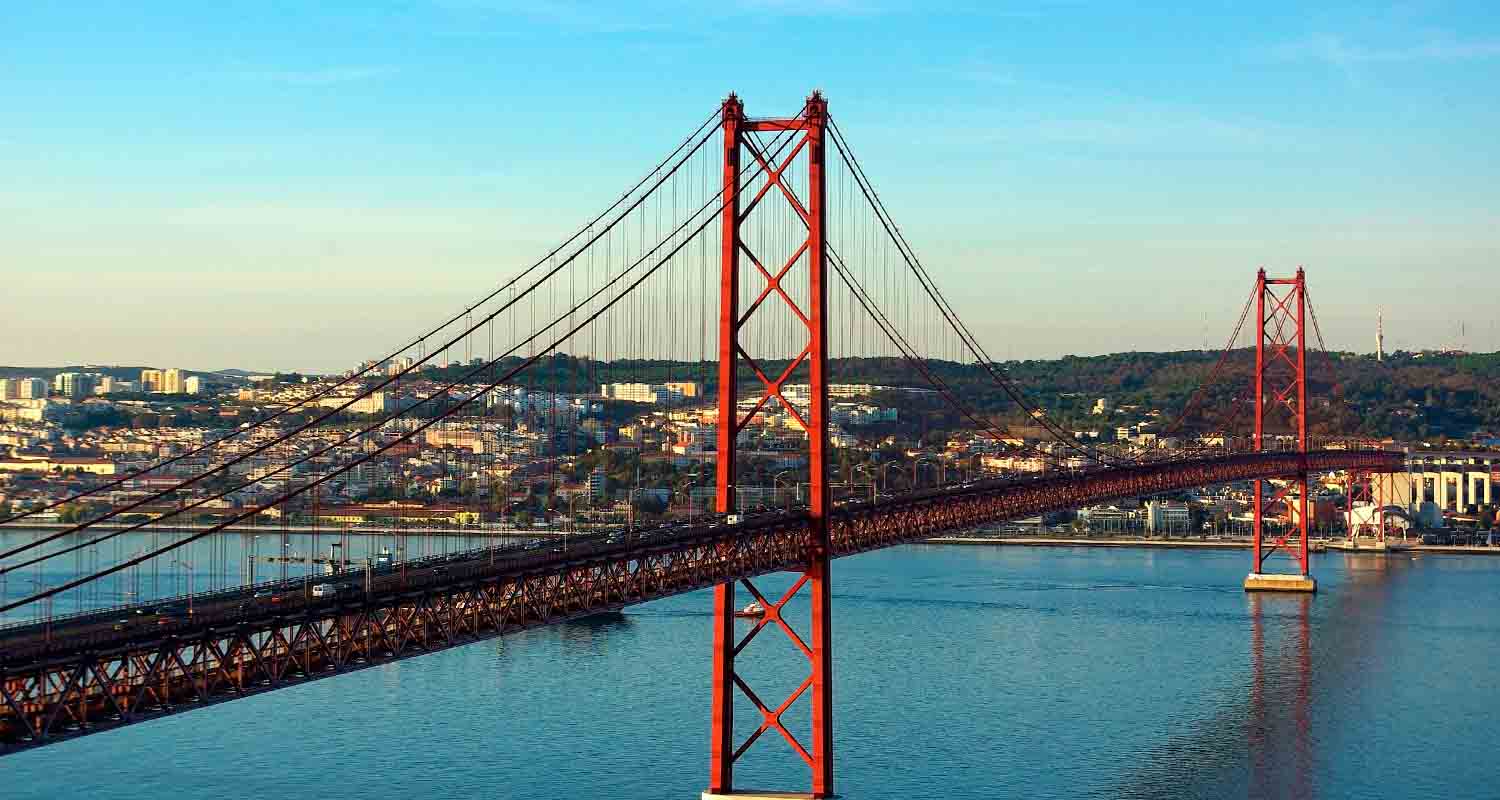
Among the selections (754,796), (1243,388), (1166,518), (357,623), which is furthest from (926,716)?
(1243,388)

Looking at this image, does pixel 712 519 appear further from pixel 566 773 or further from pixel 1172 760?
pixel 1172 760

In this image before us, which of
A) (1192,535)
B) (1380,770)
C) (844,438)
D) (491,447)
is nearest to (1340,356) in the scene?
(1192,535)

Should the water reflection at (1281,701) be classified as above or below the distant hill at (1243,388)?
below

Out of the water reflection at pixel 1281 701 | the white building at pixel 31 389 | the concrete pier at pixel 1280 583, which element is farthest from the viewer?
the white building at pixel 31 389

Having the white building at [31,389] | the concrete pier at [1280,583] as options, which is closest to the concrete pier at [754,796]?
the concrete pier at [1280,583]

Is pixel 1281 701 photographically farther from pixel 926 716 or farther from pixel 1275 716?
pixel 926 716

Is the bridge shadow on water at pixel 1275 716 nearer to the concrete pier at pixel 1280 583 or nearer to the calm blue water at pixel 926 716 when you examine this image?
the calm blue water at pixel 926 716
